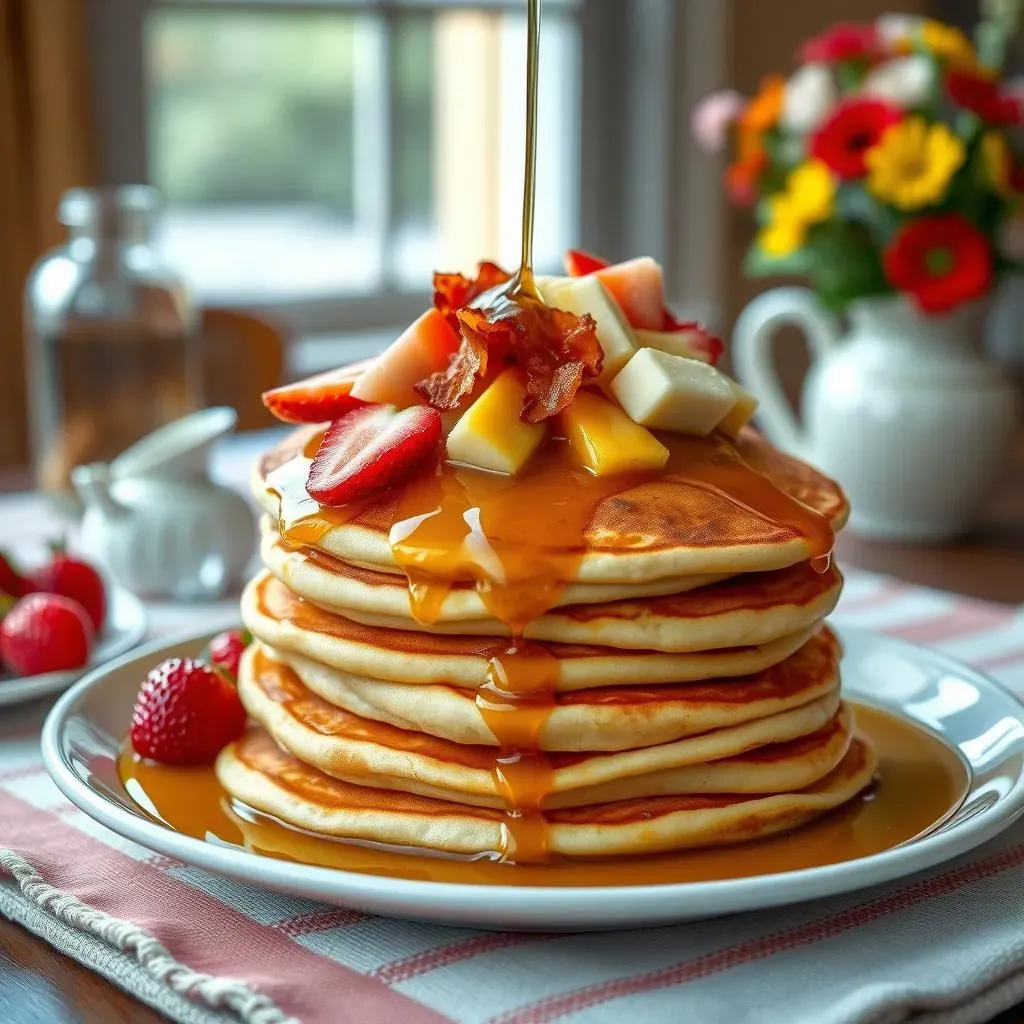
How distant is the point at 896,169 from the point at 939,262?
0.14 metres

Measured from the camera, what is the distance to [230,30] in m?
3.82

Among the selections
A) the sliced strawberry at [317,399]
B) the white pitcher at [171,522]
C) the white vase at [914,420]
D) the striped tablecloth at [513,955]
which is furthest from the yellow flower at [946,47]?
the striped tablecloth at [513,955]

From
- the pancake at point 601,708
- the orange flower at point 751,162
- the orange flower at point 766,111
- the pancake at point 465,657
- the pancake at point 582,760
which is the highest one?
the orange flower at point 766,111

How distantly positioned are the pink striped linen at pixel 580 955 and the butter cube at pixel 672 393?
33 cm

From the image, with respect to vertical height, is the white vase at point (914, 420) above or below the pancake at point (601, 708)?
below

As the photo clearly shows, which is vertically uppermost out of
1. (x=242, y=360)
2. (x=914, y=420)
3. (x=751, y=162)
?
(x=751, y=162)

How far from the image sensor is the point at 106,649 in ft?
4.64

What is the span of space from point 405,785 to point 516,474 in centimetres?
21

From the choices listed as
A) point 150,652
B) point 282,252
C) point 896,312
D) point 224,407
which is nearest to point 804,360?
point 282,252

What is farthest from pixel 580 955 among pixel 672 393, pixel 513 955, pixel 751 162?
pixel 751 162

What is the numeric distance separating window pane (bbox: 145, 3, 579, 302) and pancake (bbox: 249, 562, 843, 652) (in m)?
3.01

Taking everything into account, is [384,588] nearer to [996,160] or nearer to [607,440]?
[607,440]

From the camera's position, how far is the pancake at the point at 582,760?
90cm

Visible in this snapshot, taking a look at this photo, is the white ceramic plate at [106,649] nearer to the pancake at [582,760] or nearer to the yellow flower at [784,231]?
the pancake at [582,760]
